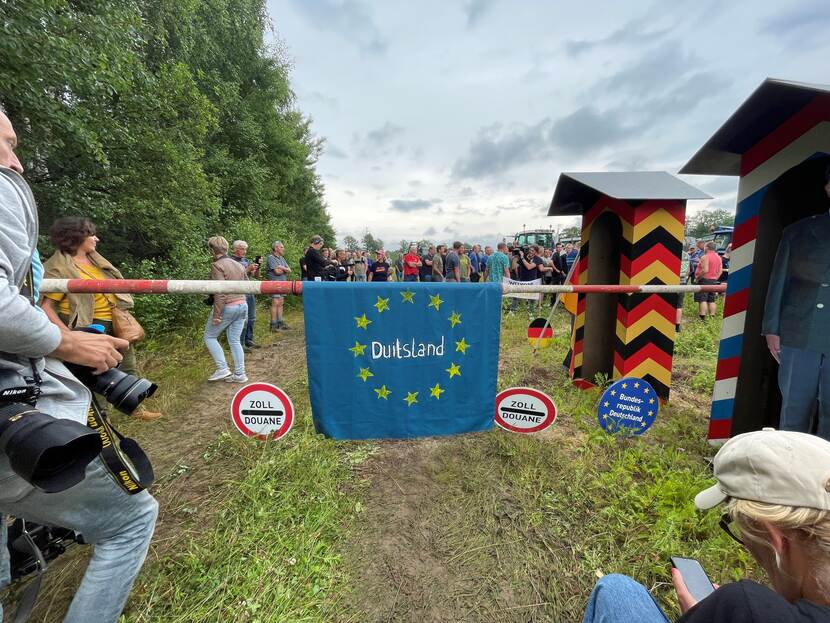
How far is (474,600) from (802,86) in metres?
3.14

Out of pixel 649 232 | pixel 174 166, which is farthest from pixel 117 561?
pixel 174 166

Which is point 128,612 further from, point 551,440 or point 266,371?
point 266,371

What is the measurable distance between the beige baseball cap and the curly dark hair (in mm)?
4280

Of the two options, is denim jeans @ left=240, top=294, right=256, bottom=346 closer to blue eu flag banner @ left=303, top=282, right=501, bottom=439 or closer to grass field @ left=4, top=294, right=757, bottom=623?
grass field @ left=4, top=294, right=757, bottom=623

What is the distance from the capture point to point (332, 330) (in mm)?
2387

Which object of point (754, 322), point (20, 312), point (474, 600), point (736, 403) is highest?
point (20, 312)

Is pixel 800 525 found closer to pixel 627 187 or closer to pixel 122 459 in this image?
pixel 122 459

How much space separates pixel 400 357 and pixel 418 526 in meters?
1.05

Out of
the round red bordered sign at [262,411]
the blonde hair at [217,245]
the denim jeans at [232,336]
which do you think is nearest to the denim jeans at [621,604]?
the round red bordered sign at [262,411]

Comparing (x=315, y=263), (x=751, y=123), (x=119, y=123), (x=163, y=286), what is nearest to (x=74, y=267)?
(x=163, y=286)

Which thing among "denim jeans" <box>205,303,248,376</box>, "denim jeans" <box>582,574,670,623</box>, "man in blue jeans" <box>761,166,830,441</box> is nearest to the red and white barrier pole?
"denim jeans" <box>582,574,670,623</box>

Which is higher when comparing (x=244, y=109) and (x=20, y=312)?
(x=244, y=109)

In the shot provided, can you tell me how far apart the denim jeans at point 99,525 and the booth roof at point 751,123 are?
368cm

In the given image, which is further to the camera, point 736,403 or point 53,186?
point 53,186
